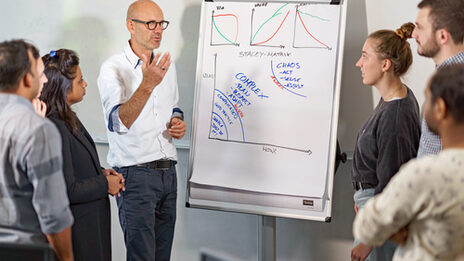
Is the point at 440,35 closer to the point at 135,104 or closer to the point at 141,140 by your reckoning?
the point at 135,104

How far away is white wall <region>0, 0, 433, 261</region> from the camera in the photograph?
2682 millimetres

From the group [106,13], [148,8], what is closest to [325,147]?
[148,8]

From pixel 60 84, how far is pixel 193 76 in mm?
1090

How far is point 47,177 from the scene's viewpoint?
1.44 m

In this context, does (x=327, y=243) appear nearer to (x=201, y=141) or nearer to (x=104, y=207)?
(x=201, y=141)

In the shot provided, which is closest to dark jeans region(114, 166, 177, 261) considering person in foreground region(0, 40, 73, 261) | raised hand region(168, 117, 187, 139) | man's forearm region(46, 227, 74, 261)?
raised hand region(168, 117, 187, 139)

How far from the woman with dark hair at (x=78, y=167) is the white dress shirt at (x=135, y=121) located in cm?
35

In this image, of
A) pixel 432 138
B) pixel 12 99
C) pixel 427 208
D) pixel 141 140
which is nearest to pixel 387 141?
pixel 432 138

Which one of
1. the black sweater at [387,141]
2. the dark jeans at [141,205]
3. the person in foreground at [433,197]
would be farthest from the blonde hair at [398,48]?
the dark jeans at [141,205]

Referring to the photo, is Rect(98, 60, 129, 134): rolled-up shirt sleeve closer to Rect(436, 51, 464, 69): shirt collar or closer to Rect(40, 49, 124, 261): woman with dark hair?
Rect(40, 49, 124, 261): woman with dark hair

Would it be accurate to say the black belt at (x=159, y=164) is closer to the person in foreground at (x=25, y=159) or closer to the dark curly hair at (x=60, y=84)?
the dark curly hair at (x=60, y=84)

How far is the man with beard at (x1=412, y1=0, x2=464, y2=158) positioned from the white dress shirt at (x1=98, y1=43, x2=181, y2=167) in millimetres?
1256

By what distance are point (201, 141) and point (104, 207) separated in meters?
0.68

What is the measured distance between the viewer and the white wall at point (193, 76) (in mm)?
2682
